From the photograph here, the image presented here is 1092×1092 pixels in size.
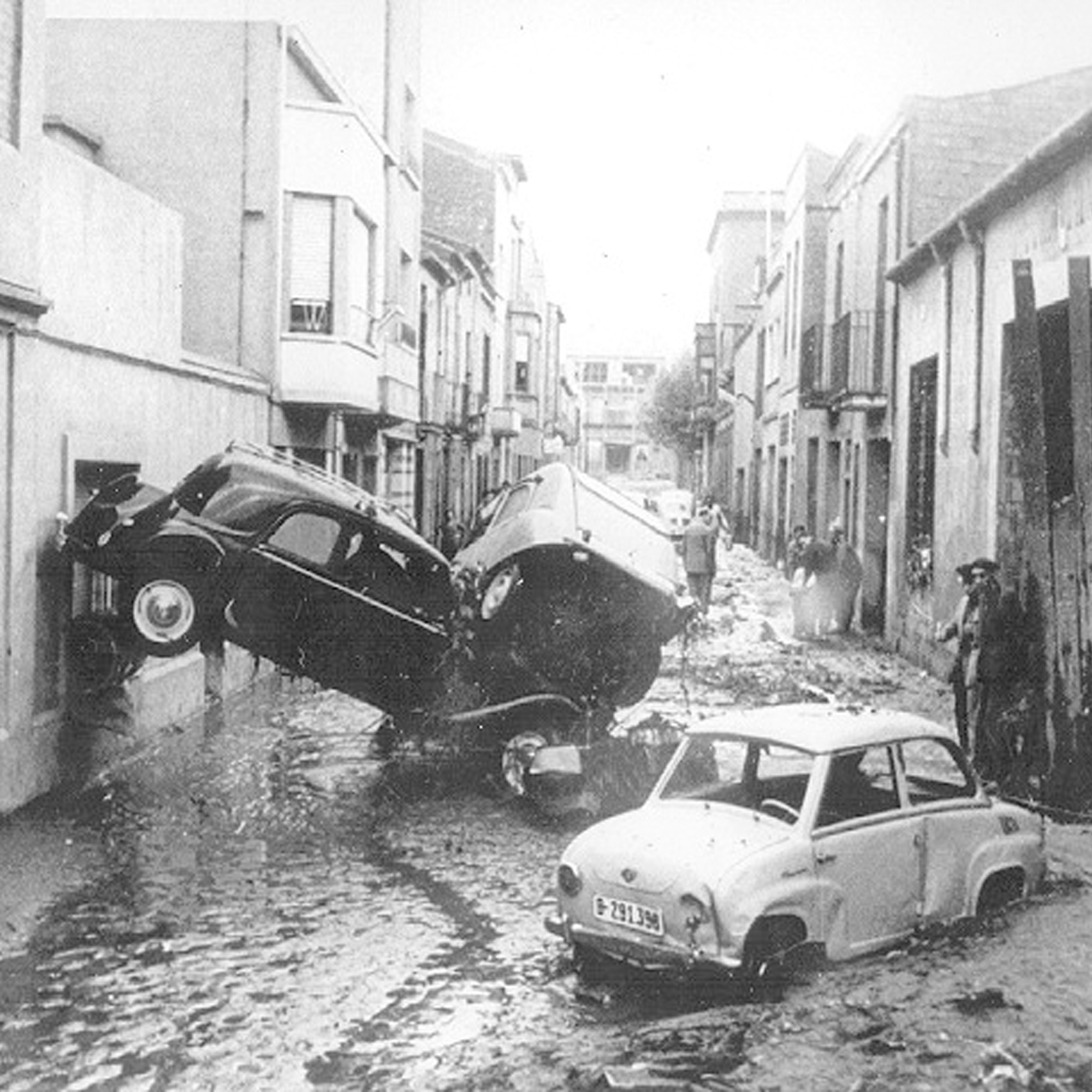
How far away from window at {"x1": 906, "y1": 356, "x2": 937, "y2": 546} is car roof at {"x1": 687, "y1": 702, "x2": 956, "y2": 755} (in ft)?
39.5

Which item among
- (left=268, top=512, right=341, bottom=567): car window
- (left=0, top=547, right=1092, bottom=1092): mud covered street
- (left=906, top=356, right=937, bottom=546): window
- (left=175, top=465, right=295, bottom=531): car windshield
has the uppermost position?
(left=906, top=356, right=937, bottom=546): window

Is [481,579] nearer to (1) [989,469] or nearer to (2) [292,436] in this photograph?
(1) [989,469]

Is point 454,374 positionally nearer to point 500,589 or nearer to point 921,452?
point 921,452

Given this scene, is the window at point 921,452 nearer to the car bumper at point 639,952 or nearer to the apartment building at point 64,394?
the apartment building at point 64,394

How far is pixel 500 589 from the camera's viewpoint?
38.8 feet

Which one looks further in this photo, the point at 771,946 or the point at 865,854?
the point at 865,854

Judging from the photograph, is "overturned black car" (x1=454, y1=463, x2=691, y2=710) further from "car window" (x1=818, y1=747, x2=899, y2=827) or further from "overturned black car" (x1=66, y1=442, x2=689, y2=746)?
"car window" (x1=818, y1=747, x2=899, y2=827)

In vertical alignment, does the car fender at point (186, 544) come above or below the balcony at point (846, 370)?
below

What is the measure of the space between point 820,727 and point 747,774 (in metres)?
0.47

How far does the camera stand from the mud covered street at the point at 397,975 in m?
5.75

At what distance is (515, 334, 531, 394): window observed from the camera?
160 ft

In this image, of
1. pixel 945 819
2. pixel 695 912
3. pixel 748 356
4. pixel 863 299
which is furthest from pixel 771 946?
pixel 748 356

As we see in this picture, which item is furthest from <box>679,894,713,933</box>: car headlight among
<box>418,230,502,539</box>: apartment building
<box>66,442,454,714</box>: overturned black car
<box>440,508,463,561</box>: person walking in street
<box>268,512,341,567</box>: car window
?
<box>418,230,502,539</box>: apartment building

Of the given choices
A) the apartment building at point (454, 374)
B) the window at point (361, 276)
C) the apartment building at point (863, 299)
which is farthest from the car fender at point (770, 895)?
the apartment building at point (454, 374)
